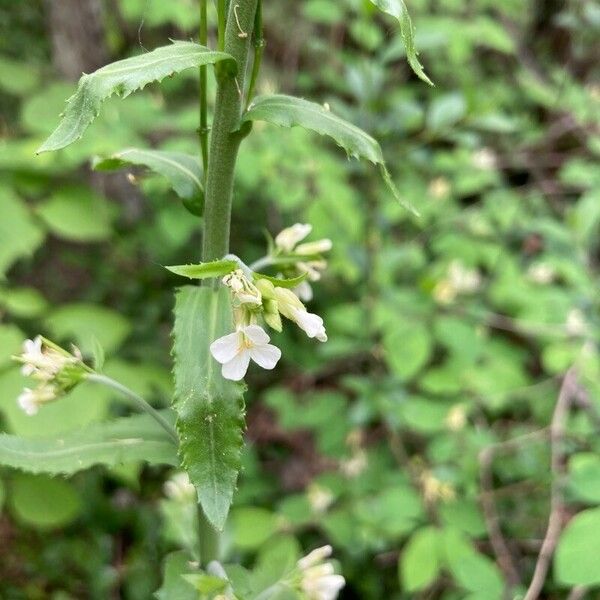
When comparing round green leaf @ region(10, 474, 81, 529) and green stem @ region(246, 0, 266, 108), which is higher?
green stem @ region(246, 0, 266, 108)

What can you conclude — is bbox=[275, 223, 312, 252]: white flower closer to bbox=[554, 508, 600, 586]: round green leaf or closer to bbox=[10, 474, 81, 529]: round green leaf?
bbox=[554, 508, 600, 586]: round green leaf

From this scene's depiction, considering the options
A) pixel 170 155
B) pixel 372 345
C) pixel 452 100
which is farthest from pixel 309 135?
pixel 170 155

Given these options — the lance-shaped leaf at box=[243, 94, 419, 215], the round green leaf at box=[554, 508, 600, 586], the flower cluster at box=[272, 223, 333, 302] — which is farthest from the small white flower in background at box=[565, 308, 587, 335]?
the lance-shaped leaf at box=[243, 94, 419, 215]

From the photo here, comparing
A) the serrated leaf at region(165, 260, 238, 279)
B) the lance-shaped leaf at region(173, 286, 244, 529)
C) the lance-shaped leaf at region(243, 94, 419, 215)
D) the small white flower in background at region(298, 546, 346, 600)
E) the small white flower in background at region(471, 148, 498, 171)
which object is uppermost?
the small white flower in background at region(471, 148, 498, 171)

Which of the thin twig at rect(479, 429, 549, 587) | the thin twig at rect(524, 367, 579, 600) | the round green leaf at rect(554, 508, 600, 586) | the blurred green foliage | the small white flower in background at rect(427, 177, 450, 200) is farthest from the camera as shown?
the small white flower in background at rect(427, 177, 450, 200)

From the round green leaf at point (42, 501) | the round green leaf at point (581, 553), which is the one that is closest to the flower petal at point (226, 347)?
the round green leaf at point (581, 553)

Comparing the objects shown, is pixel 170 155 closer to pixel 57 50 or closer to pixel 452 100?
pixel 452 100

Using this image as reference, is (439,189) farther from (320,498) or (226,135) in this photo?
(226,135)
